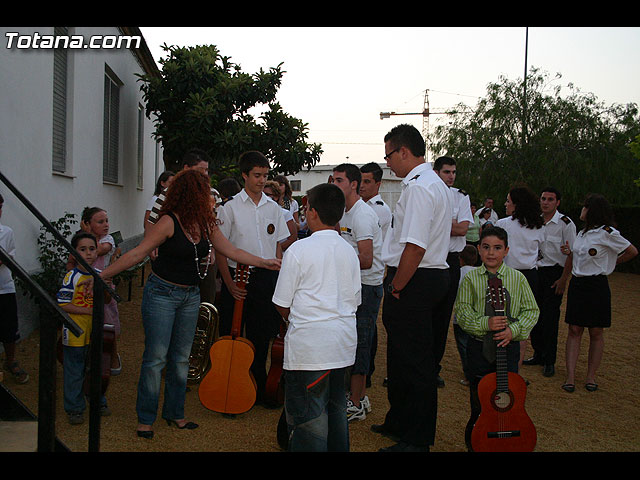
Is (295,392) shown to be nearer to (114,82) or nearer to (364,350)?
(364,350)

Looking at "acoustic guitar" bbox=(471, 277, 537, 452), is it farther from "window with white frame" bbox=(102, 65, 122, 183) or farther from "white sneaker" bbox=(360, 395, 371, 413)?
"window with white frame" bbox=(102, 65, 122, 183)

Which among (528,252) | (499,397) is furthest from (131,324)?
(499,397)

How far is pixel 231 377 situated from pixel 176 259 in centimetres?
110

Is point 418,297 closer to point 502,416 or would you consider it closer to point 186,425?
point 502,416

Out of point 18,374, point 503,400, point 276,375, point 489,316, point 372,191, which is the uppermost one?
point 372,191

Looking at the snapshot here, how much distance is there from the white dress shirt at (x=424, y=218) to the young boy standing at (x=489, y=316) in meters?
0.44

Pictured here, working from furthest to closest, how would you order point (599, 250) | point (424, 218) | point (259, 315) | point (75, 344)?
point (599, 250), point (259, 315), point (75, 344), point (424, 218)

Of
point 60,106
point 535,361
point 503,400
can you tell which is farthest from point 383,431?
point 60,106

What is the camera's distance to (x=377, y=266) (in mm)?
5234

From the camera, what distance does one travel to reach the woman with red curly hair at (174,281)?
175 inches

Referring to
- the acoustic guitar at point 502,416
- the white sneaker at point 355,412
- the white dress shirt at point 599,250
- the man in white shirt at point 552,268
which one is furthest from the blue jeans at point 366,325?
the man in white shirt at point 552,268

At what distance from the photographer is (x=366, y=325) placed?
5.16 meters

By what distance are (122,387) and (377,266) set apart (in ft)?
8.97

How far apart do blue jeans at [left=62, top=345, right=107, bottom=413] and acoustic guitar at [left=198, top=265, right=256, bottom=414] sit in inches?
36.9
